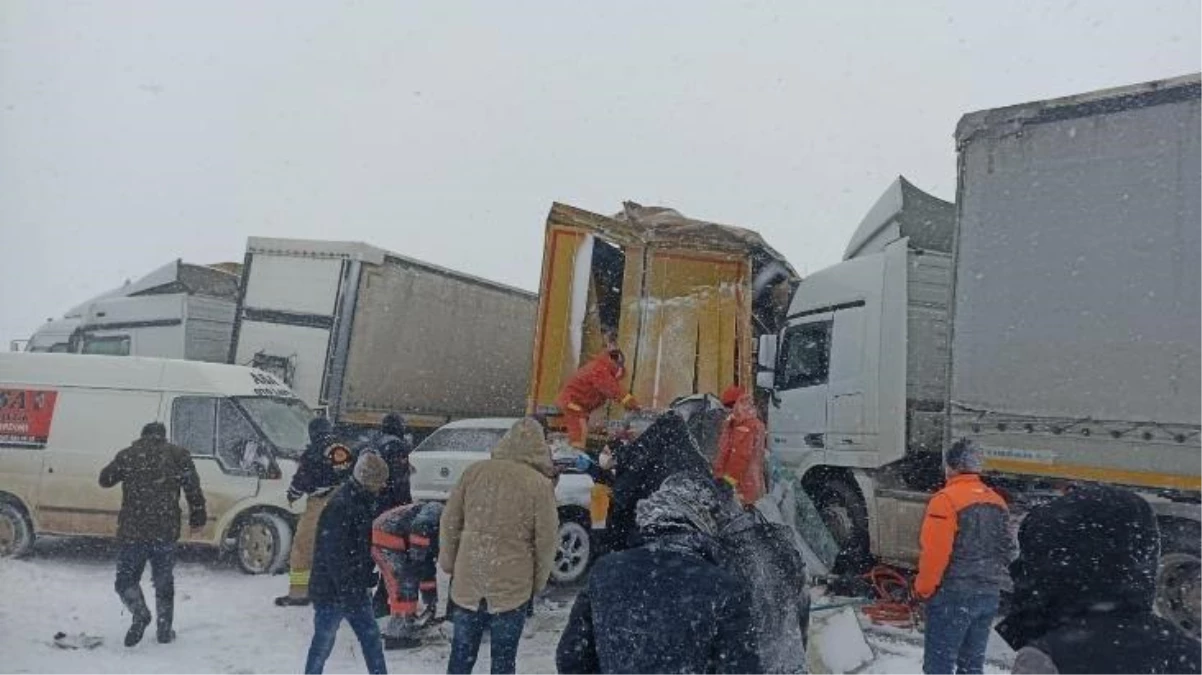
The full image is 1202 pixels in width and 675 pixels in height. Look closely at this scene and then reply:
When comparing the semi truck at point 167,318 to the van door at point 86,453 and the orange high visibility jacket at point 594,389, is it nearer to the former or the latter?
the van door at point 86,453

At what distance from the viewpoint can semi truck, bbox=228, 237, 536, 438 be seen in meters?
11.2

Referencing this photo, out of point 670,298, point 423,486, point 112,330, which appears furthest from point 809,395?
point 112,330

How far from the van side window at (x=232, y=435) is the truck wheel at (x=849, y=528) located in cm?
575

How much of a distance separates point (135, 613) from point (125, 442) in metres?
3.26

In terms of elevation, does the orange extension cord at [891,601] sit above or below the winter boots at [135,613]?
above

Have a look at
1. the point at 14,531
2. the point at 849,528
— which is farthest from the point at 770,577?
the point at 14,531

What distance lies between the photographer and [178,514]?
6184 millimetres

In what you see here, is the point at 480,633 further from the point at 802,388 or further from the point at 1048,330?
the point at 802,388

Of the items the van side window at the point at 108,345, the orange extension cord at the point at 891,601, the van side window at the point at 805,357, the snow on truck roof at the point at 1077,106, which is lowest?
the orange extension cord at the point at 891,601

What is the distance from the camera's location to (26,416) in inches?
349

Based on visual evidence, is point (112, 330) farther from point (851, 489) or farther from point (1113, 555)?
point (1113, 555)

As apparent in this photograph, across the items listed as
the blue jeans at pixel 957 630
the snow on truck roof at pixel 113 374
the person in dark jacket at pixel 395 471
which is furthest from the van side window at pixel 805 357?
the snow on truck roof at pixel 113 374

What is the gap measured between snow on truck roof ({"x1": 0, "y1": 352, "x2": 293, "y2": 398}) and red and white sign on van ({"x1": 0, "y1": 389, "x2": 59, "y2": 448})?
0.12 metres

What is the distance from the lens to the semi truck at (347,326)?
36.9 feet
